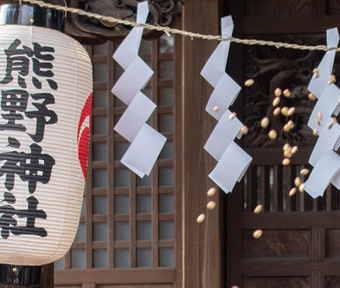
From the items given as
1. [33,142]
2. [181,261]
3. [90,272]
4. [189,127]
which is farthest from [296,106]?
[33,142]

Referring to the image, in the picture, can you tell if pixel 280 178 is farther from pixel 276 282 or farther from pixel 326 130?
pixel 326 130

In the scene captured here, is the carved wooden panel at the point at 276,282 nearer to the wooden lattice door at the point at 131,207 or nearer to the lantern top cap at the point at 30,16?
the wooden lattice door at the point at 131,207

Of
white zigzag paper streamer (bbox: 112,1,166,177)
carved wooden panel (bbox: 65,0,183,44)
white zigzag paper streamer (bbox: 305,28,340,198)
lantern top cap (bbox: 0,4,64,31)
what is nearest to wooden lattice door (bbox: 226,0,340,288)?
carved wooden panel (bbox: 65,0,183,44)

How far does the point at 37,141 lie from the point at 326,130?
4.64ft

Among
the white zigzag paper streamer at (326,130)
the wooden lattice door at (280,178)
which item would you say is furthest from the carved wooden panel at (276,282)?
the white zigzag paper streamer at (326,130)

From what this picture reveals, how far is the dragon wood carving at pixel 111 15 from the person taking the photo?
4871mm

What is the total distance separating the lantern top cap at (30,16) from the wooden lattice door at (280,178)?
A: 1.50 meters

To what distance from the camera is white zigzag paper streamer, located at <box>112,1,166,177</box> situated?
392 cm

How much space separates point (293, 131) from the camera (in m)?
5.08

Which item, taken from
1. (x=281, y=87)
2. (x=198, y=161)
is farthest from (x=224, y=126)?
(x=281, y=87)

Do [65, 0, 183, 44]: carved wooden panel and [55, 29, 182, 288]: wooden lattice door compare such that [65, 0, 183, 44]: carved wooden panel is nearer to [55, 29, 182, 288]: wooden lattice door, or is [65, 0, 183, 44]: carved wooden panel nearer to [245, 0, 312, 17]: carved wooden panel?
[55, 29, 182, 288]: wooden lattice door

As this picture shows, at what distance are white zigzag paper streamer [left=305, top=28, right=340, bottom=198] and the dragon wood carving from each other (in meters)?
1.18

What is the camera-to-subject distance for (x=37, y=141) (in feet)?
12.3

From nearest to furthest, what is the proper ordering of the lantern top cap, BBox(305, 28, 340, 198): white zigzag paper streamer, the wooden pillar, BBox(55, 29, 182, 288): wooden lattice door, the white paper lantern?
the white paper lantern, the lantern top cap, BBox(305, 28, 340, 198): white zigzag paper streamer, the wooden pillar, BBox(55, 29, 182, 288): wooden lattice door
